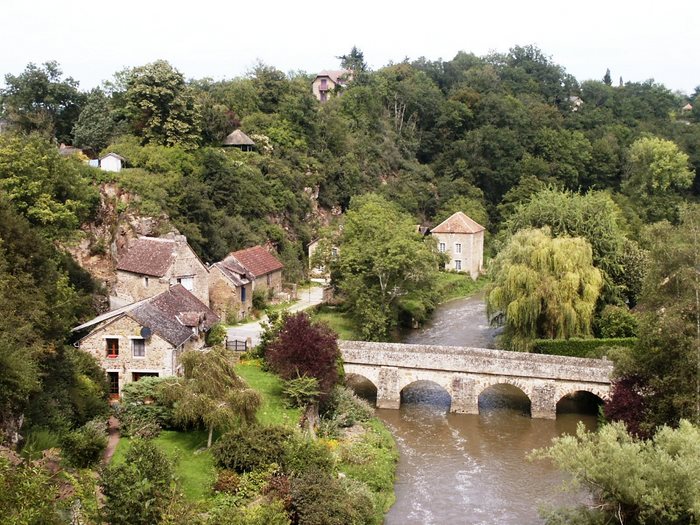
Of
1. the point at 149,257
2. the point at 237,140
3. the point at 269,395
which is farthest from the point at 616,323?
the point at 237,140

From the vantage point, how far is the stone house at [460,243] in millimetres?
67438

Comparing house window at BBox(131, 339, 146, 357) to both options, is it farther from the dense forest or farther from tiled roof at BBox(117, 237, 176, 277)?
tiled roof at BBox(117, 237, 176, 277)

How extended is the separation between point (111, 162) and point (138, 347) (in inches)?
840

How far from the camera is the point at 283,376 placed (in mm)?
33500

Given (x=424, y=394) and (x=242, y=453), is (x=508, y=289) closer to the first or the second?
(x=424, y=394)

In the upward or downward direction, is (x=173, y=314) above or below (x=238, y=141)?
below

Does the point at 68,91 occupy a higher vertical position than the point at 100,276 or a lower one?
higher

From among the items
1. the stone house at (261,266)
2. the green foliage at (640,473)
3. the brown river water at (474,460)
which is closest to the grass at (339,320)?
the stone house at (261,266)

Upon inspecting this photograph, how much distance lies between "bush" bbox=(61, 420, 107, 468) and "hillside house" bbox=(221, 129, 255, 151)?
39.8m

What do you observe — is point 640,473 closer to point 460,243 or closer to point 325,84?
point 460,243

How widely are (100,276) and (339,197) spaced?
29514mm

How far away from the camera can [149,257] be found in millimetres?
42594

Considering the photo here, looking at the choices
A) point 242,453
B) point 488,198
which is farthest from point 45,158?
point 488,198

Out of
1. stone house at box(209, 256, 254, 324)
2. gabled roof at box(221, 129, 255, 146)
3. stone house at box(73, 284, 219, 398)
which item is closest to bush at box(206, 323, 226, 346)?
stone house at box(73, 284, 219, 398)
